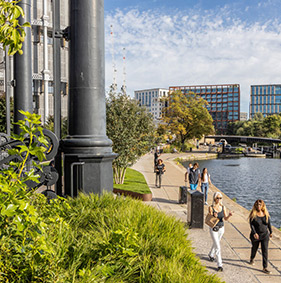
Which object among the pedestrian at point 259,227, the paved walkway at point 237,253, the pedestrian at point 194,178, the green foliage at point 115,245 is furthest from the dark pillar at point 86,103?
the pedestrian at point 194,178

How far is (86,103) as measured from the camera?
4.89 metres

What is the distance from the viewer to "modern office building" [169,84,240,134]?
192 meters

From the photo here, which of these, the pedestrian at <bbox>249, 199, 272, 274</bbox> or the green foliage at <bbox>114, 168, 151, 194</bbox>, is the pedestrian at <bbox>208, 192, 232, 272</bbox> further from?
the green foliage at <bbox>114, 168, 151, 194</bbox>

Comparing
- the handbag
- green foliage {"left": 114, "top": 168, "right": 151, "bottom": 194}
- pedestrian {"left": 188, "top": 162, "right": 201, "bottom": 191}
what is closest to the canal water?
pedestrian {"left": 188, "top": 162, "right": 201, "bottom": 191}

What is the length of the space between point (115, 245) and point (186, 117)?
61.2 metres

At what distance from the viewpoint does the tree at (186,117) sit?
62.9 m

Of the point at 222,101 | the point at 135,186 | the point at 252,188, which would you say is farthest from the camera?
the point at 222,101

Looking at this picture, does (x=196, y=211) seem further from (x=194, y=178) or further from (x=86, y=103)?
(x=86, y=103)

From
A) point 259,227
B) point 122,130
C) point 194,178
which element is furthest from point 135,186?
point 259,227

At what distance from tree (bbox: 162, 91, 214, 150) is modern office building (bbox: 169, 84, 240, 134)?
130 meters

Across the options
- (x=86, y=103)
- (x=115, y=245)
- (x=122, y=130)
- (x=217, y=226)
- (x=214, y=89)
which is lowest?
(x=217, y=226)

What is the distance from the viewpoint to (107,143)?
500 cm

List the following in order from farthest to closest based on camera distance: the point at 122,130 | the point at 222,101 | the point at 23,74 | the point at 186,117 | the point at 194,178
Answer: the point at 222,101
the point at 186,117
the point at 122,130
the point at 194,178
the point at 23,74

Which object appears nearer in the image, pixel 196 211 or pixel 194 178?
pixel 196 211
